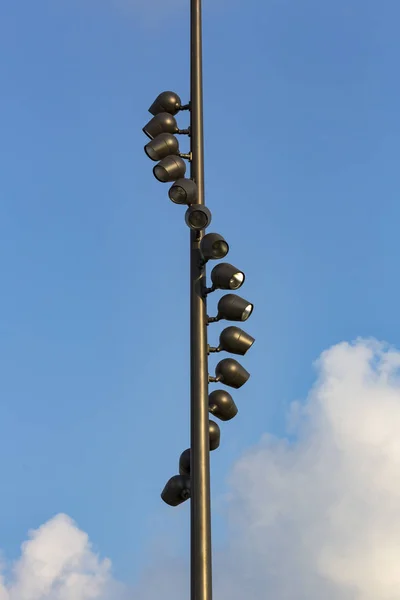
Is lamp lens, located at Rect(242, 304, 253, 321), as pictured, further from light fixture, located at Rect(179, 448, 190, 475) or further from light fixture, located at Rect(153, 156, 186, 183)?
light fixture, located at Rect(153, 156, 186, 183)

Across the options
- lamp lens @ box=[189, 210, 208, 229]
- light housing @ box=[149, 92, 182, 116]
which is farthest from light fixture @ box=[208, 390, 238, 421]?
light housing @ box=[149, 92, 182, 116]

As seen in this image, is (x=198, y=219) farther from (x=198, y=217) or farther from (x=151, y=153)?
(x=151, y=153)

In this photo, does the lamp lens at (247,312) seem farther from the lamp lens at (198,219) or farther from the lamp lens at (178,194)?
the lamp lens at (178,194)

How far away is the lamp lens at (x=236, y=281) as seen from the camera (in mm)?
7687

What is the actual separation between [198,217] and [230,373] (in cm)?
153

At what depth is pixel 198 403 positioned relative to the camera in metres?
7.37

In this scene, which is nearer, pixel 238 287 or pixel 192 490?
pixel 192 490

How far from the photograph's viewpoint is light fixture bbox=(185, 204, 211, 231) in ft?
26.0

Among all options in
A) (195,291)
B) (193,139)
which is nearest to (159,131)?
(193,139)

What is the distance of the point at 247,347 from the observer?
767 centimetres

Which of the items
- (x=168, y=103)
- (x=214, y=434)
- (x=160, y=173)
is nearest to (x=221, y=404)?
(x=214, y=434)

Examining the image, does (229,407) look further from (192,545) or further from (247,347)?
(192,545)

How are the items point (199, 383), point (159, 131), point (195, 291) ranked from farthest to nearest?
point (159, 131), point (195, 291), point (199, 383)

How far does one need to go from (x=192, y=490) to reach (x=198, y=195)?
9.99 ft
